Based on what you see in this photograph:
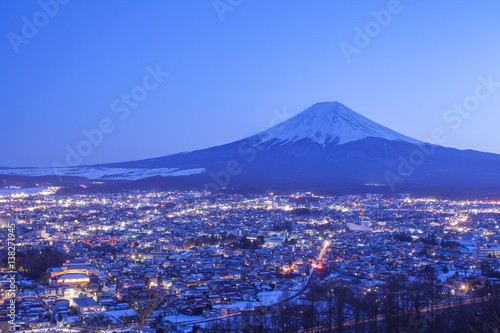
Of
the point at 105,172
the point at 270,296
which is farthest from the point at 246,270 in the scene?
the point at 105,172

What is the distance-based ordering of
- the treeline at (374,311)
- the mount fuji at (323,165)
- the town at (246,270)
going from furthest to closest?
the mount fuji at (323,165)
the town at (246,270)
the treeline at (374,311)

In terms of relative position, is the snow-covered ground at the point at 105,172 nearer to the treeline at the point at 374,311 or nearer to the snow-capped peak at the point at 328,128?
the snow-capped peak at the point at 328,128

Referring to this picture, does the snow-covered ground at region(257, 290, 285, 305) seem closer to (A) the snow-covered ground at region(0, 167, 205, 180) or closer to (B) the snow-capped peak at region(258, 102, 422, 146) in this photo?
(A) the snow-covered ground at region(0, 167, 205, 180)

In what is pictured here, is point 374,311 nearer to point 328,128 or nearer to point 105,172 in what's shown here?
point 328,128

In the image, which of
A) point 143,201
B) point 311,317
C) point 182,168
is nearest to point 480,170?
point 182,168

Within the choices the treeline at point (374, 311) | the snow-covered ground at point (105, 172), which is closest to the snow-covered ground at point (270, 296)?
the treeline at point (374, 311)

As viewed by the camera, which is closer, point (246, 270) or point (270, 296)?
point (270, 296)

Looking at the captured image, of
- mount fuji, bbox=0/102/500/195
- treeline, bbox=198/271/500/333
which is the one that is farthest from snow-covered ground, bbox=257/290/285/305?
mount fuji, bbox=0/102/500/195
